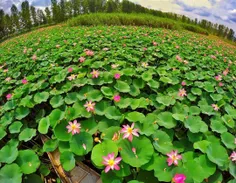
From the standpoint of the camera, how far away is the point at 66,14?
3106 cm

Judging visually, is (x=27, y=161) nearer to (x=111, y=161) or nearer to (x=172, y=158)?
(x=111, y=161)

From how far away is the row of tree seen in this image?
21031 millimetres

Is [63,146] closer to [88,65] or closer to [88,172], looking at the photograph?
[88,172]

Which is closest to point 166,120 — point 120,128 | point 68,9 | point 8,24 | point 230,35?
point 120,128

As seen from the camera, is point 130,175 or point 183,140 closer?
point 130,175

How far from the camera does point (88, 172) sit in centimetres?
135

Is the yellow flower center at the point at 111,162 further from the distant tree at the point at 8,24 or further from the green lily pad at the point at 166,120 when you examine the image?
the distant tree at the point at 8,24

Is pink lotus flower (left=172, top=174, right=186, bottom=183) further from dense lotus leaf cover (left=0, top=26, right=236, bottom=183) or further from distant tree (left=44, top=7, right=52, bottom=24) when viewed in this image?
distant tree (left=44, top=7, right=52, bottom=24)

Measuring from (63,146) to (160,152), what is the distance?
2.20 ft

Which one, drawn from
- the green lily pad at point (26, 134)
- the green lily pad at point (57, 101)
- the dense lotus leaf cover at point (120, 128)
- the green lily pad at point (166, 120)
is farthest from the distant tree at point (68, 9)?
the green lily pad at point (166, 120)

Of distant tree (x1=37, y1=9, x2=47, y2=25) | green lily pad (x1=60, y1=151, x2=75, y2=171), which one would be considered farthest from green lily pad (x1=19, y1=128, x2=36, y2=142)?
distant tree (x1=37, y1=9, x2=47, y2=25)

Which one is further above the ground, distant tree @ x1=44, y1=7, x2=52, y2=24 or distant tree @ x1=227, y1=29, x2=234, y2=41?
distant tree @ x1=44, y1=7, x2=52, y2=24

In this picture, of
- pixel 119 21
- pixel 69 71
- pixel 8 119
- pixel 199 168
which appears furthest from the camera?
pixel 119 21

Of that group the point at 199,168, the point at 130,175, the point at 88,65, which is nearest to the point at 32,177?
the point at 130,175
